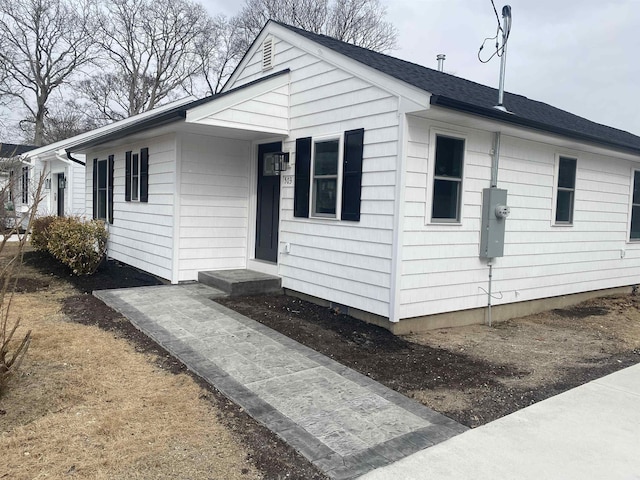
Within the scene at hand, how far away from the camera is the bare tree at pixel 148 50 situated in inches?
1184

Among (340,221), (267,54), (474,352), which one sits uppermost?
(267,54)

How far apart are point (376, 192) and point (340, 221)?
75 centimetres

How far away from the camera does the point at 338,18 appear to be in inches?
1094

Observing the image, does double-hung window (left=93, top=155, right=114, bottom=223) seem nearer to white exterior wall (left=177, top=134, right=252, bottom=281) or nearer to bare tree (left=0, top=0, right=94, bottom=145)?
white exterior wall (left=177, top=134, right=252, bottom=281)

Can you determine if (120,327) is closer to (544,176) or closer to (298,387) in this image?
(298,387)

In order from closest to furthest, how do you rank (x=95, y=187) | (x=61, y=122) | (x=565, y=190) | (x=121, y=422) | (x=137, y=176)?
(x=121, y=422) < (x=565, y=190) < (x=137, y=176) < (x=95, y=187) < (x=61, y=122)

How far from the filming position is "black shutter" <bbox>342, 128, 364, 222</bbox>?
6.04m

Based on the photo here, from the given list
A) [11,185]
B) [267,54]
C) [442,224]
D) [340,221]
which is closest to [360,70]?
[340,221]

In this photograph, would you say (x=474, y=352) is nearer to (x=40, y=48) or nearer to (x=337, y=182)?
(x=337, y=182)

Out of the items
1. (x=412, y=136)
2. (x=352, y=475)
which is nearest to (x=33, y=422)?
(x=352, y=475)

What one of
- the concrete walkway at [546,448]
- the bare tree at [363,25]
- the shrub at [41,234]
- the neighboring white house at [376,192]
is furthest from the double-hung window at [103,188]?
the bare tree at [363,25]

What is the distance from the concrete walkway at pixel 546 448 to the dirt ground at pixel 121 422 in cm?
77

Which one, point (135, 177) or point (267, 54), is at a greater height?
point (267, 54)

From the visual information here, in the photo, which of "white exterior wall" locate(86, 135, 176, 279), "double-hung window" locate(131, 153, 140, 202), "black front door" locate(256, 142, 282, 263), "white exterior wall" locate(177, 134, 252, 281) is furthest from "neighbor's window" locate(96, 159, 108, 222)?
"black front door" locate(256, 142, 282, 263)
